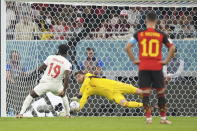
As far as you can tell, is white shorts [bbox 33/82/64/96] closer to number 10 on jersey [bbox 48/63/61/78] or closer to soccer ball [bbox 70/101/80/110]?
number 10 on jersey [bbox 48/63/61/78]

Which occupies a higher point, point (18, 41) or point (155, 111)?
point (18, 41)

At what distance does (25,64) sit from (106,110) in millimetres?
2071

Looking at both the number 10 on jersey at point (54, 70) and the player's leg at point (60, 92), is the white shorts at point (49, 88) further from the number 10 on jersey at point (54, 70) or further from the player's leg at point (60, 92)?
the number 10 on jersey at point (54, 70)

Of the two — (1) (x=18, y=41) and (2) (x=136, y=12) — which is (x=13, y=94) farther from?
(2) (x=136, y=12)

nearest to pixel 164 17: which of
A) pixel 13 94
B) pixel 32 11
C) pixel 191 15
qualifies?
pixel 191 15

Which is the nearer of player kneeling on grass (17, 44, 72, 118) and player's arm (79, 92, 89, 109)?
player kneeling on grass (17, 44, 72, 118)

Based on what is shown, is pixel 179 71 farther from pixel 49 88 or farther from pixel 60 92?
pixel 49 88

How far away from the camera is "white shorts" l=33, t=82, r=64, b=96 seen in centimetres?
1368

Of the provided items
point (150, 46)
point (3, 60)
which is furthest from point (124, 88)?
point (150, 46)

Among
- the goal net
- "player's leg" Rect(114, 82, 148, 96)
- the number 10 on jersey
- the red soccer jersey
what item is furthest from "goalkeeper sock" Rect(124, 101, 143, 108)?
the red soccer jersey

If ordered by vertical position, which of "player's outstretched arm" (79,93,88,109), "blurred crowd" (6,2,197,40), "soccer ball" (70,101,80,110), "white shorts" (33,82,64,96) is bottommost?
"soccer ball" (70,101,80,110)

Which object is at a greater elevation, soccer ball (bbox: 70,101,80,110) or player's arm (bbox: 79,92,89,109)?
player's arm (bbox: 79,92,89,109)

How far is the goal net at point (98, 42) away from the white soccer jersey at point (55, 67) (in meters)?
0.75

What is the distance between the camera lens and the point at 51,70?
13.8m
